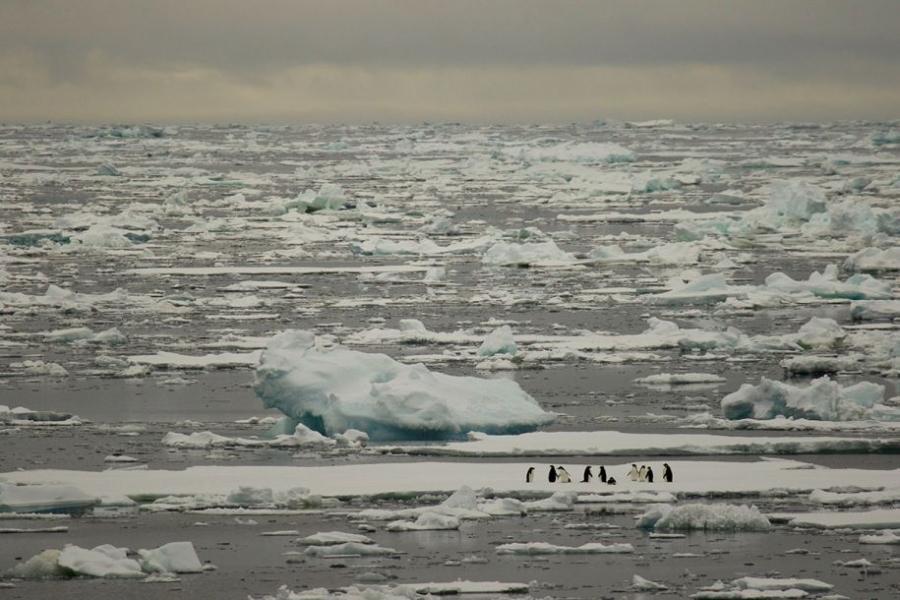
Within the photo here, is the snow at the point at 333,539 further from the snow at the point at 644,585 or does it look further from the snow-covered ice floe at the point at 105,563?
the snow at the point at 644,585

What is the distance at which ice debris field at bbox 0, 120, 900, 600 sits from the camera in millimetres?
9031

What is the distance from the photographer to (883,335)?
17.9 m

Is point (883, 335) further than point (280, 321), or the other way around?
point (280, 321)

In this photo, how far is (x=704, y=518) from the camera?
384 inches

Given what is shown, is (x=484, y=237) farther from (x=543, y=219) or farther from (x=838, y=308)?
(x=838, y=308)

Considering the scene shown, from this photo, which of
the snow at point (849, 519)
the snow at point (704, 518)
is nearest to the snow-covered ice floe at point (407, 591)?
the snow at point (704, 518)

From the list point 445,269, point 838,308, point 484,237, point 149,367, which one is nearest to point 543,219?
point 484,237

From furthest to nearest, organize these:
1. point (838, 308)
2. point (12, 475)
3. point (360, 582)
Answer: point (838, 308) → point (12, 475) → point (360, 582)

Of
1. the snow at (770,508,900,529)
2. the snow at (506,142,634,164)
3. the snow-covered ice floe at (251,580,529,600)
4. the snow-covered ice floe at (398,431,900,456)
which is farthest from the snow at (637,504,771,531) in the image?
the snow at (506,142,634,164)

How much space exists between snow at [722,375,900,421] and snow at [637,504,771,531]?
140 inches

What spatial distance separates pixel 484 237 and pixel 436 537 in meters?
21.0

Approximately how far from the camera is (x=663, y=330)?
18188 millimetres

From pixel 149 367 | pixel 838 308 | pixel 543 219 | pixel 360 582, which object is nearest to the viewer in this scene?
pixel 360 582

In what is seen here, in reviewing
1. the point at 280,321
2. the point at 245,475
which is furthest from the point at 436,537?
the point at 280,321
